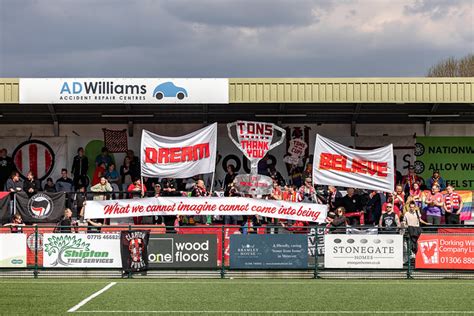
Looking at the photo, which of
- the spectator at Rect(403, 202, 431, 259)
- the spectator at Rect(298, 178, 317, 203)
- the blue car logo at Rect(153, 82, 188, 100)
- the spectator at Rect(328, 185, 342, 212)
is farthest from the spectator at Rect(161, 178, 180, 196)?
the spectator at Rect(403, 202, 431, 259)

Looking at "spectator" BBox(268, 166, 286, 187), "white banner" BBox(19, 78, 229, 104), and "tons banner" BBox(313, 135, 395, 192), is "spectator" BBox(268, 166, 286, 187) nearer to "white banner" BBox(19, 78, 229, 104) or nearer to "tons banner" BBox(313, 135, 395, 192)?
"tons banner" BBox(313, 135, 395, 192)

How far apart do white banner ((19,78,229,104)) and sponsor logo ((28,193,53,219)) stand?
2.94 metres

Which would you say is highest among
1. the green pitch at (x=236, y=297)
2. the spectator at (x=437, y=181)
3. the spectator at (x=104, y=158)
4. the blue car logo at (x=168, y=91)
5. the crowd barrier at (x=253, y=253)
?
the blue car logo at (x=168, y=91)

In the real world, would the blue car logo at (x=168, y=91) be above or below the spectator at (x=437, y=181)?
above

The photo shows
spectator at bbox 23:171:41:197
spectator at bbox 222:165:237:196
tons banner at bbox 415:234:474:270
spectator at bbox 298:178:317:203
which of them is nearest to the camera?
tons banner at bbox 415:234:474:270

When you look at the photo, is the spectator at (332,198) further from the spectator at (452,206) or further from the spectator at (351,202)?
the spectator at (452,206)

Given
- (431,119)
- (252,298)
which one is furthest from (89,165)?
(252,298)

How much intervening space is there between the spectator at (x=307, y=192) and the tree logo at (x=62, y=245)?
6.96 metres

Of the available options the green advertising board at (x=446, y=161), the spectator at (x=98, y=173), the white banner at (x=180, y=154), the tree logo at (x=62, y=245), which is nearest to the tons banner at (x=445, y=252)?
the white banner at (x=180, y=154)

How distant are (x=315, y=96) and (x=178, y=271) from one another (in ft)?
25.8

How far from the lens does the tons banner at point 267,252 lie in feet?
74.5

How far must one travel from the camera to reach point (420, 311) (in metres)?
15.5

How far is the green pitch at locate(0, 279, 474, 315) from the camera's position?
15.4 metres

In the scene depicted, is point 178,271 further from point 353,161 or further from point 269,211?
point 353,161
